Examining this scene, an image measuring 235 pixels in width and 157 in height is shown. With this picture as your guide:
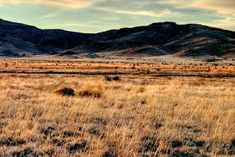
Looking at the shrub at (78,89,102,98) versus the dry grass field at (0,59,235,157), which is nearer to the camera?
the dry grass field at (0,59,235,157)

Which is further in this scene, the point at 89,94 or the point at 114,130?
the point at 89,94

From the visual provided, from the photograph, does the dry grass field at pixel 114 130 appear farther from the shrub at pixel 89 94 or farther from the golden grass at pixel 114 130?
the shrub at pixel 89 94

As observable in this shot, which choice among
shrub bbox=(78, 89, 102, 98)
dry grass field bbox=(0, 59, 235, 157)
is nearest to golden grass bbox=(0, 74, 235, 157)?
dry grass field bbox=(0, 59, 235, 157)

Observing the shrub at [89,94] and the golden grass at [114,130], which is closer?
the golden grass at [114,130]

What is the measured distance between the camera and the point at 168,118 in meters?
13.1

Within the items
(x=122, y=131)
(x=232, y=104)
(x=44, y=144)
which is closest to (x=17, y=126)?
(x=44, y=144)

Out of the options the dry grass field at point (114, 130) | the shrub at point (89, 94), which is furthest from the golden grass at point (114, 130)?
the shrub at point (89, 94)

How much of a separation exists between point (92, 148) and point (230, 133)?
11.9 feet

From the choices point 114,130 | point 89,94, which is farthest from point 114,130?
point 89,94

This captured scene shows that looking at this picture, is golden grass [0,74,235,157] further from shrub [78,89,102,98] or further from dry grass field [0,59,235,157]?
shrub [78,89,102,98]

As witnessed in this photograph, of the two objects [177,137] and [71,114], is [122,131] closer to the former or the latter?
[177,137]

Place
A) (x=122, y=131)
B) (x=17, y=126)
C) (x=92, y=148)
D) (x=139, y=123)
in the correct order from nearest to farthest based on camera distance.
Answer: (x=92, y=148), (x=122, y=131), (x=17, y=126), (x=139, y=123)

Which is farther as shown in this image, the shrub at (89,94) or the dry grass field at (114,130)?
the shrub at (89,94)

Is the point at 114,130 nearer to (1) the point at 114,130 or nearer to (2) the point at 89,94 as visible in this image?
(1) the point at 114,130
